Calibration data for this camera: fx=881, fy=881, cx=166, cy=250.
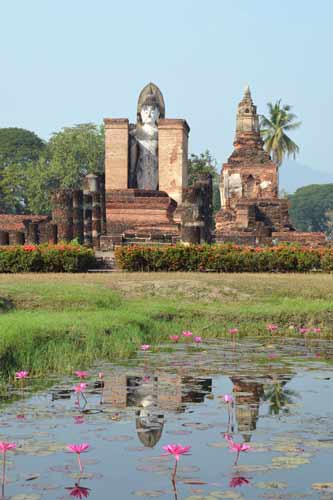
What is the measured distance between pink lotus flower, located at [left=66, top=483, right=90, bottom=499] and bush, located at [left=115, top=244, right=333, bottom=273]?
1521 centimetres

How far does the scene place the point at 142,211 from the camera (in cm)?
3153

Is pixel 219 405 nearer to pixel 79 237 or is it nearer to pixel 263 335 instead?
pixel 263 335

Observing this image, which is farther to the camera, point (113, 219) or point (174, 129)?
point (174, 129)

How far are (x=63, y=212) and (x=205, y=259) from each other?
834cm

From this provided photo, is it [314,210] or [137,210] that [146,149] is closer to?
[137,210]

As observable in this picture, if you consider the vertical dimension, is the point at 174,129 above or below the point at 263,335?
above

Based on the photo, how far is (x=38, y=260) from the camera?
19.8 metres

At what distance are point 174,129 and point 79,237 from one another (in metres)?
8.09

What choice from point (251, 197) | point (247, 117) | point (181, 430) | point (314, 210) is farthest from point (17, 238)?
point (314, 210)

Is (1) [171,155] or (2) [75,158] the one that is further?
(2) [75,158]

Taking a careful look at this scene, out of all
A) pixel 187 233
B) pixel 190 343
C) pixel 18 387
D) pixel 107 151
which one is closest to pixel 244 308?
pixel 190 343

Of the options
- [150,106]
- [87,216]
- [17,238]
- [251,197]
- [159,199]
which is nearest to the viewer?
[87,216]

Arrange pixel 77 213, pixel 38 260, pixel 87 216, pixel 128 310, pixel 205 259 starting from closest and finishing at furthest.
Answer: pixel 128 310, pixel 38 260, pixel 205 259, pixel 77 213, pixel 87 216

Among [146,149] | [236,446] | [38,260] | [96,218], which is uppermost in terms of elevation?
[146,149]
